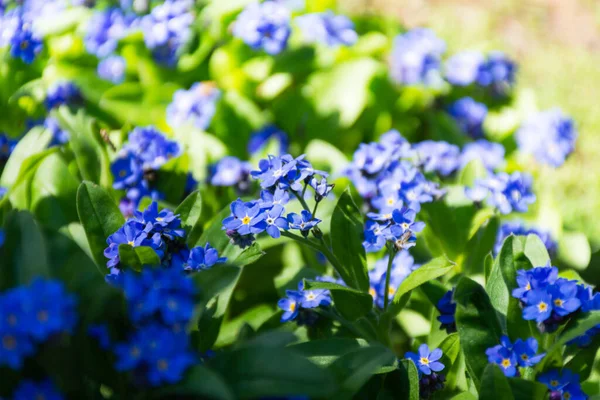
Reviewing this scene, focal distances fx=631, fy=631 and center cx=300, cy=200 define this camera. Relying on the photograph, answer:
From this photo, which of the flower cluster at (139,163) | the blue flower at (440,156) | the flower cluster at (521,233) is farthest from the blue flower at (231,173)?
the flower cluster at (521,233)

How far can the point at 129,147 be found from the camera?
2.40 m

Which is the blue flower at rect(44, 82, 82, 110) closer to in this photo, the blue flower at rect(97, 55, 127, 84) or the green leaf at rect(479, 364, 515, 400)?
the blue flower at rect(97, 55, 127, 84)

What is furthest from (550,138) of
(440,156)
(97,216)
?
(97,216)

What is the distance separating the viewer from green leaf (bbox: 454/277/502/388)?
172 cm

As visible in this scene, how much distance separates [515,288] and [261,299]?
1.27 meters

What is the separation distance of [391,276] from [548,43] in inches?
188

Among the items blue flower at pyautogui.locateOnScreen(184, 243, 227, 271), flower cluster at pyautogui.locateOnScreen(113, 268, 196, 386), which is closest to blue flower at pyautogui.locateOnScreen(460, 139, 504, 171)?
blue flower at pyautogui.locateOnScreen(184, 243, 227, 271)

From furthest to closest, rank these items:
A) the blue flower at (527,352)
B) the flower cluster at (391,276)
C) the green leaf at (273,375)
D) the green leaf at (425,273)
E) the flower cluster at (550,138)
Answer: the flower cluster at (550,138), the flower cluster at (391,276), the green leaf at (425,273), the blue flower at (527,352), the green leaf at (273,375)

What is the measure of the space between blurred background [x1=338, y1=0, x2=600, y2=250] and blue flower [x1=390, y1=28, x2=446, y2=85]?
22.2 inches

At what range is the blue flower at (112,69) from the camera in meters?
3.46

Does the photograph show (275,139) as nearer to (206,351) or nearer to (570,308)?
(206,351)

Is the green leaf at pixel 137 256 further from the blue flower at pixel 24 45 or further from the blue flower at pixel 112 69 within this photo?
the blue flower at pixel 112 69

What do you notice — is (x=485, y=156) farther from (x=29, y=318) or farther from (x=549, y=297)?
(x=29, y=318)

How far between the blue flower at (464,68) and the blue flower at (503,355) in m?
2.61
